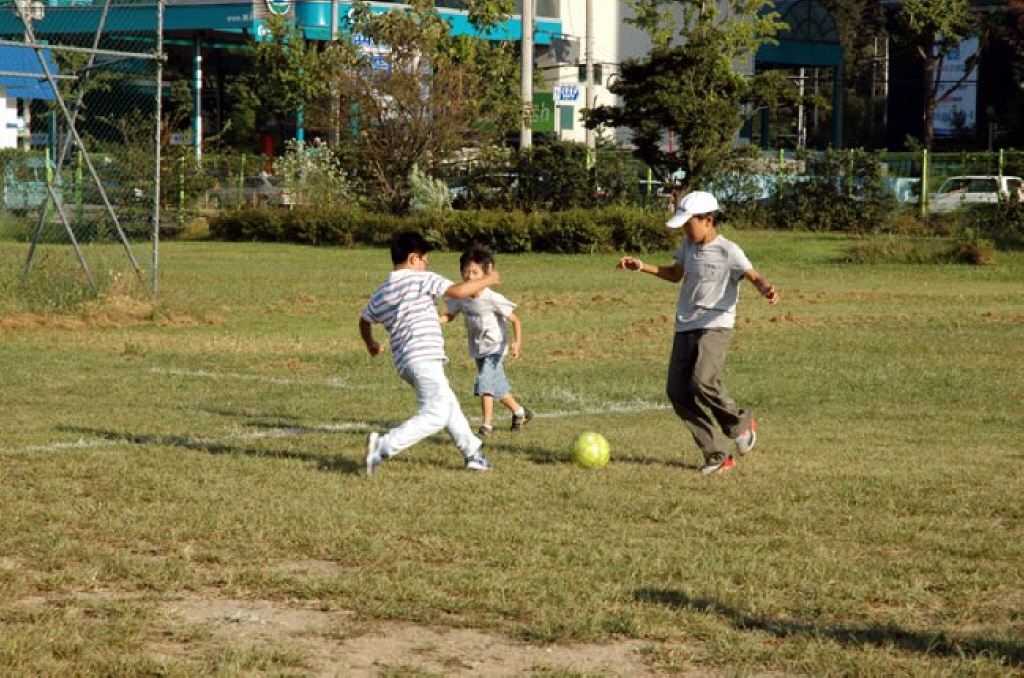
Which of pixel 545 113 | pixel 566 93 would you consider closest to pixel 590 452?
pixel 566 93

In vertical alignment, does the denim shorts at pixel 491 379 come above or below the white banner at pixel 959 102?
below

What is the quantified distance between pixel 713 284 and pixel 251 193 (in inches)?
1338

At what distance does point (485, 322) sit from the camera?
1112 centimetres

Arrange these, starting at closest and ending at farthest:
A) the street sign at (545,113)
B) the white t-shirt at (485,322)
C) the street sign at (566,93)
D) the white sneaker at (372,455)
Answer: the white sneaker at (372,455)
the white t-shirt at (485,322)
the street sign at (566,93)
the street sign at (545,113)

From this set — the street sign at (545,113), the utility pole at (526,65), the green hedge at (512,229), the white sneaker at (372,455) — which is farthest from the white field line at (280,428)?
the street sign at (545,113)

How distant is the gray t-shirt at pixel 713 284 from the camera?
9.25m

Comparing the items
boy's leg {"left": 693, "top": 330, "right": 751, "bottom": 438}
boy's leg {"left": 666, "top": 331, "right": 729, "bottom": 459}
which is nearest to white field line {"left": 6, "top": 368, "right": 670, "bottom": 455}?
boy's leg {"left": 666, "top": 331, "right": 729, "bottom": 459}

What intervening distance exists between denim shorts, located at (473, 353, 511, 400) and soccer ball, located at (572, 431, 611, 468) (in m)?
1.93

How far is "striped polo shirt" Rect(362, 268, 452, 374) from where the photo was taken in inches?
345

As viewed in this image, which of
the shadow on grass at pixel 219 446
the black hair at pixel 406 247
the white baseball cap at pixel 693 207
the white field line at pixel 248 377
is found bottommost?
the shadow on grass at pixel 219 446

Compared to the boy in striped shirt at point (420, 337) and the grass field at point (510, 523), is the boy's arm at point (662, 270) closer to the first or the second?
the boy in striped shirt at point (420, 337)

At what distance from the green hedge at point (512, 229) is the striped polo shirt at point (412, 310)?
76.4 ft

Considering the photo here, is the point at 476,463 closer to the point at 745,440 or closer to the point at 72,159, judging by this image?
the point at 745,440

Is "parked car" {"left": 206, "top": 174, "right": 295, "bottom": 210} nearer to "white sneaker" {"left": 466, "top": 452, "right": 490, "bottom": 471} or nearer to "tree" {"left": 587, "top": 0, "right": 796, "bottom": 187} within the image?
"tree" {"left": 587, "top": 0, "right": 796, "bottom": 187}
